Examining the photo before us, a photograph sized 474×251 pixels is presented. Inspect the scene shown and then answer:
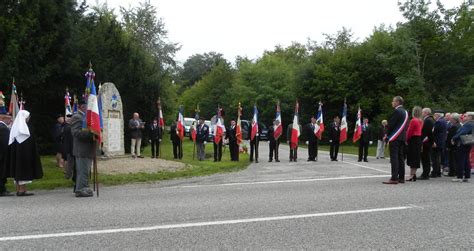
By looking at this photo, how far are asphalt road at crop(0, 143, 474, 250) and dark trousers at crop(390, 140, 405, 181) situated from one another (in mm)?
340

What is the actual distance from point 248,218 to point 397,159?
19.3ft

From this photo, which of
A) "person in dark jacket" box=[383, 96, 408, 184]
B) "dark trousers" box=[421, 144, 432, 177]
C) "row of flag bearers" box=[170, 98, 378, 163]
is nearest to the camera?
"person in dark jacket" box=[383, 96, 408, 184]

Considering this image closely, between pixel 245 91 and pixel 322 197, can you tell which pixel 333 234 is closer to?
pixel 322 197

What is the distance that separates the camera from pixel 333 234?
633 cm

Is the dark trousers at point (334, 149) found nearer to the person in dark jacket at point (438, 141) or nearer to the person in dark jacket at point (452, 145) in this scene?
the person in dark jacket at point (452, 145)

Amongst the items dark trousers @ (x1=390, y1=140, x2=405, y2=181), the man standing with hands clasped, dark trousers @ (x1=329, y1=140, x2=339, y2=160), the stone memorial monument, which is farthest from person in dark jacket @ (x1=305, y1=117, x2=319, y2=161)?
dark trousers @ (x1=390, y1=140, x2=405, y2=181)

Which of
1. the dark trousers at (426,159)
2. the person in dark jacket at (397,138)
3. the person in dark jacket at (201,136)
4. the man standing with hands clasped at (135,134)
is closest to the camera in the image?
the person in dark jacket at (397,138)

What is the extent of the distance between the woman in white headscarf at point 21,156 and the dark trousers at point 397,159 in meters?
8.71

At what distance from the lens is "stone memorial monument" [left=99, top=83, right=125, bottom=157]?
1856 centimetres

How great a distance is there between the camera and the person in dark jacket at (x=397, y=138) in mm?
11570

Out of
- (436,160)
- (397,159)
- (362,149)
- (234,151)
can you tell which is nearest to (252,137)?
(234,151)

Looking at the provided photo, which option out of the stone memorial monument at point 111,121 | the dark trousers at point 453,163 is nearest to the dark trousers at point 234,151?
the stone memorial monument at point 111,121

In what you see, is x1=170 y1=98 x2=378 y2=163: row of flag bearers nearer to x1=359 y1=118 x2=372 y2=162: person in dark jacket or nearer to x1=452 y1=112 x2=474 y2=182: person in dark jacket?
x1=359 y1=118 x2=372 y2=162: person in dark jacket

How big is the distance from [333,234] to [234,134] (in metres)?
14.6
